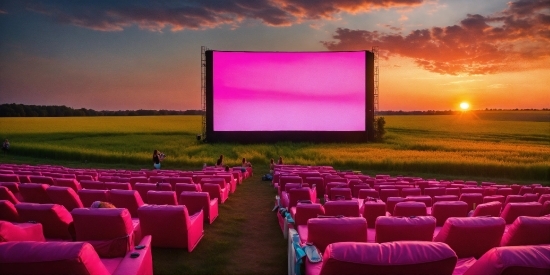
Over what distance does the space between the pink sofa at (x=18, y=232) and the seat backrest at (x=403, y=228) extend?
364 cm

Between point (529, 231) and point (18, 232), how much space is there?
5205 millimetres

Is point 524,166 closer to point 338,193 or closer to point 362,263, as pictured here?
point 338,193

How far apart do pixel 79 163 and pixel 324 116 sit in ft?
58.6

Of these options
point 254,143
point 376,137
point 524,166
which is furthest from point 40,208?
point 376,137

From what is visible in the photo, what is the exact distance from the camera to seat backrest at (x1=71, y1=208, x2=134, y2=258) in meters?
5.09

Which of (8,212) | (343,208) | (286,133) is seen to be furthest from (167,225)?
(286,133)

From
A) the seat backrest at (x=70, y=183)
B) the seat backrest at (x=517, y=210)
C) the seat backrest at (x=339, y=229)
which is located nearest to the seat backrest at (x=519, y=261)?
the seat backrest at (x=339, y=229)

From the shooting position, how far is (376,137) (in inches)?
1526

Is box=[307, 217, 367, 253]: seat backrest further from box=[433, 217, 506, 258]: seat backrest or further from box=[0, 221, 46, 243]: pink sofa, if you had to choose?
box=[0, 221, 46, 243]: pink sofa

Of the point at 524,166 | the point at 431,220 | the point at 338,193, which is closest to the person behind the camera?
the point at 431,220

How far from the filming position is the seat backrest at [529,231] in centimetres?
445

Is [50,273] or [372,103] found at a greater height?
[372,103]

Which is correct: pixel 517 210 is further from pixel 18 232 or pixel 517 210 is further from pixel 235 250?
pixel 18 232

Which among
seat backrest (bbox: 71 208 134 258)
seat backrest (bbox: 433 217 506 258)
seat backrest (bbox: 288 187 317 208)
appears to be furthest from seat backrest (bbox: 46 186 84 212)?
seat backrest (bbox: 433 217 506 258)
